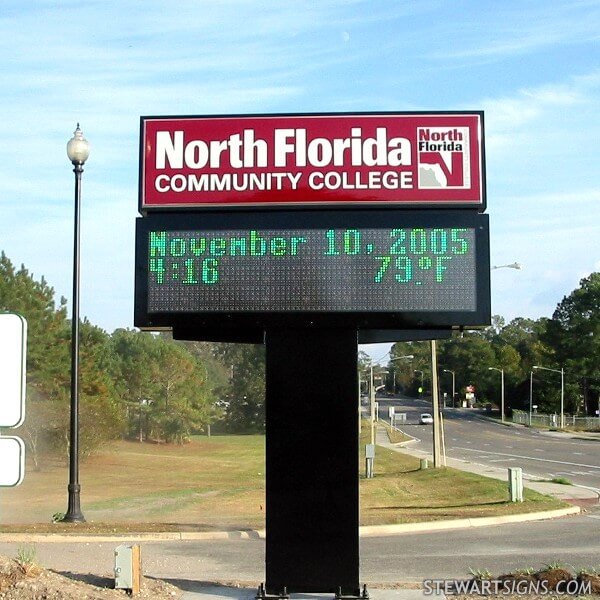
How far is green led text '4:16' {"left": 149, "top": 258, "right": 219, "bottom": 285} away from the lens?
29.1ft

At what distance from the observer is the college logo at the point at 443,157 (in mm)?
9250

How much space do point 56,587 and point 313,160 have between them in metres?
4.57

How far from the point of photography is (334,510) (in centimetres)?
905

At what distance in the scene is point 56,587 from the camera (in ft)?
28.2

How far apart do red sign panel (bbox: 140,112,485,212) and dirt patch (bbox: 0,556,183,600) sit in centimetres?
356

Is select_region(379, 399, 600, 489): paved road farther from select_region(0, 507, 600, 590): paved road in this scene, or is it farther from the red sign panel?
the red sign panel

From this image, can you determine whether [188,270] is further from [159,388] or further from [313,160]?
[159,388]

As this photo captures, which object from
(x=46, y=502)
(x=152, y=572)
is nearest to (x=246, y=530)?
(x=152, y=572)

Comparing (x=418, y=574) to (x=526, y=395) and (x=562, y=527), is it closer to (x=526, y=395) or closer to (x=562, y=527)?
(x=562, y=527)

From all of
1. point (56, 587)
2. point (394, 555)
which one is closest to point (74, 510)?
point (394, 555)

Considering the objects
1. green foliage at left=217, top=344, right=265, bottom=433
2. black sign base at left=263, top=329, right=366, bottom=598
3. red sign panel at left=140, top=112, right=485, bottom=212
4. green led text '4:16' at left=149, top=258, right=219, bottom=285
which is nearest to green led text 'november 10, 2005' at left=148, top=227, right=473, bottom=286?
green led text '4:16' at left=149, top=258, right=219, bottom=285

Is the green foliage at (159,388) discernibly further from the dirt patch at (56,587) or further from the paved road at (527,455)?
the dirt patch at (56,587)

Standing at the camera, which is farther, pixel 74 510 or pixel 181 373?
pixel 181 373

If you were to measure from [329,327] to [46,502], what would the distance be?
23093 millimetres
